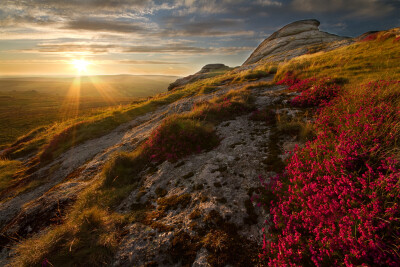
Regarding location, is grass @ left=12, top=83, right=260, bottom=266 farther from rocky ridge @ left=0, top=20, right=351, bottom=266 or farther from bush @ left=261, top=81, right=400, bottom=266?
bush @ left=261, top=81, right=400, bottom=266

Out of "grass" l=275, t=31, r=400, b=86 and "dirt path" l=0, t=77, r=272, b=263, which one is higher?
"grass" l=275, t=31, r=400, b=86

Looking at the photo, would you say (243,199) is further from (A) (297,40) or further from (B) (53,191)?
(A) (297,40)

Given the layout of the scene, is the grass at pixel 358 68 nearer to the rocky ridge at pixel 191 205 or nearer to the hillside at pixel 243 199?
the hillside at pixel 243 199

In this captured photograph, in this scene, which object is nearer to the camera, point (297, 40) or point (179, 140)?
point (179, 140)

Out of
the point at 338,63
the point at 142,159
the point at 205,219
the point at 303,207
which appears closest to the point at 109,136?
the point at 142,159

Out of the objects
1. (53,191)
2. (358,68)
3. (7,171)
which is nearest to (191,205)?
(53,191)

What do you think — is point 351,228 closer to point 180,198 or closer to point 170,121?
point 180,198

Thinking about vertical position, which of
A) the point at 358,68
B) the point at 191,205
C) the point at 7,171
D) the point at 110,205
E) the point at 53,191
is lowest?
the point at 7,171

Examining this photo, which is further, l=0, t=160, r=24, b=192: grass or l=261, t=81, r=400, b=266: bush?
l=0, t=160, r=24, b=192: grass

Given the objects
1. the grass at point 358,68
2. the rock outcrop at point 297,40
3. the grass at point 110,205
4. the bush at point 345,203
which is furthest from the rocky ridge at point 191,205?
the rock outcrop at point 297,40

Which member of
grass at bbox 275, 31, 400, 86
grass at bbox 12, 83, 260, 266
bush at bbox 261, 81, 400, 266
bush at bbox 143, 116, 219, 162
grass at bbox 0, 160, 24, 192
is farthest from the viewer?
grass at bbox 0, 160, 24, 192

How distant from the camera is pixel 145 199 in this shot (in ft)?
20.0

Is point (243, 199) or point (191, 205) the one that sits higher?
point (243, 199)

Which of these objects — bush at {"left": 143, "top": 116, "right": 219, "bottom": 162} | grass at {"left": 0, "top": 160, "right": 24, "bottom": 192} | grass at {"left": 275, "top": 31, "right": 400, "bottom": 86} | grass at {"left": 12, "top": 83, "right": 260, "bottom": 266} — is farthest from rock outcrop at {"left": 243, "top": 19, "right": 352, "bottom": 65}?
grass at {"left": 0, "top": 160, "right": 24, "bottom": 192}
